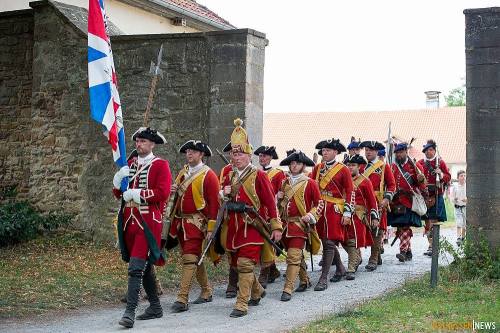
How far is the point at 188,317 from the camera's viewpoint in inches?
369

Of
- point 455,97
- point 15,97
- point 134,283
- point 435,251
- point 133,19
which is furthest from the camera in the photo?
point 455,97

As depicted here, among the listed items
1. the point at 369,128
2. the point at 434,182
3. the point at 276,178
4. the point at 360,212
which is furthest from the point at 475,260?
the point at 369,128

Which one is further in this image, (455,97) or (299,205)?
(455,97)

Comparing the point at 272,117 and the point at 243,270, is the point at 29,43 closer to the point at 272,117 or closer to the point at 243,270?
the point at 243,270

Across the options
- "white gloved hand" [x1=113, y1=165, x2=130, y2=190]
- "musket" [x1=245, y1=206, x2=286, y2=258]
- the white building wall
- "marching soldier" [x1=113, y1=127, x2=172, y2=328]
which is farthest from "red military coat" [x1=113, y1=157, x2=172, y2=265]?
the white building wall

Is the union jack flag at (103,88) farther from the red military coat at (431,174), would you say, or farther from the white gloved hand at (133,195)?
the red military coat at (431,174)

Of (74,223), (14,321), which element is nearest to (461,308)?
(14,321)

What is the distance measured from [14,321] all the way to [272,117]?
51.0 meters

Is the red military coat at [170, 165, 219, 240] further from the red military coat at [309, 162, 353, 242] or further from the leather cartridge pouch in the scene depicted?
the red military coat at [309, 162, 353, 242]

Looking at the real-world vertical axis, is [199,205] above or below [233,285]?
above

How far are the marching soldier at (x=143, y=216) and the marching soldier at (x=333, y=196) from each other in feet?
11.0

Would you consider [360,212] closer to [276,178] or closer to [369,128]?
[276,178]

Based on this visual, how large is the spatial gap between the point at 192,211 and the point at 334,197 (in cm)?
297

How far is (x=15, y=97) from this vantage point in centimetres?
1580
